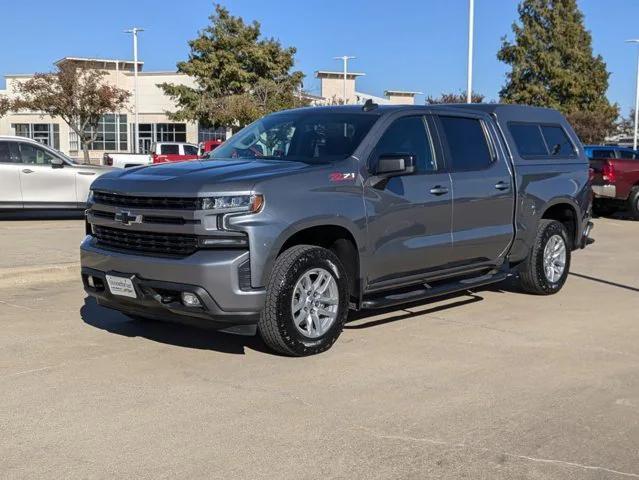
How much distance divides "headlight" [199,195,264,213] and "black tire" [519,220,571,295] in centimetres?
398

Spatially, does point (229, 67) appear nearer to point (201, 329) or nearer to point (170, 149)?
point (170, 149)

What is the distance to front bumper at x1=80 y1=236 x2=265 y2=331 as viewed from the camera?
5168 mm

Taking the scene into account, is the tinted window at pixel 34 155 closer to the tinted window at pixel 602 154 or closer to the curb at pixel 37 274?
the curb at pixel 37 274

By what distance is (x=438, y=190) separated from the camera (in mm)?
6707

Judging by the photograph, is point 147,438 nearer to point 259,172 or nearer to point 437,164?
point 259,172

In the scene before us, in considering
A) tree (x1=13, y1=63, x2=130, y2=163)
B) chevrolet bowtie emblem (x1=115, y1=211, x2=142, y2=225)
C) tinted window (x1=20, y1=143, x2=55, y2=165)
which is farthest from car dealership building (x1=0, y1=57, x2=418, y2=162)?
chevrolet bowtie emblem (x1=115, y1=211, x2=142, y2=225)

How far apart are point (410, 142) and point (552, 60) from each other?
3958 cm

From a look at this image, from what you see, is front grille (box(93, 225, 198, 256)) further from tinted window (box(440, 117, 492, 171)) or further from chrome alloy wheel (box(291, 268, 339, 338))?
tinted window (box(440, 117, 492, 171))

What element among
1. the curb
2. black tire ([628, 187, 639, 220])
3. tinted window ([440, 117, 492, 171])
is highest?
tinted window ([440, 117, 492, 171])

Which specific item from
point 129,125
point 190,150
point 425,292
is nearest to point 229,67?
point 190,150

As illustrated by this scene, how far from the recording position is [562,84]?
142 ft

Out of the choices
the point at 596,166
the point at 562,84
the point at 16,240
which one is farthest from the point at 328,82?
the point at 16,240

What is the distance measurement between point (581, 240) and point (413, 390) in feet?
15.0

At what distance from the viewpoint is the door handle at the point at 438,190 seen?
21.9 feet
